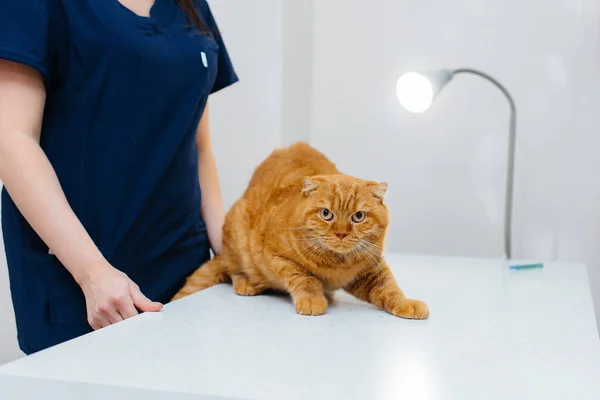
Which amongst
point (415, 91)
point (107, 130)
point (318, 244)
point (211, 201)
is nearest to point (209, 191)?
point (211, 201)

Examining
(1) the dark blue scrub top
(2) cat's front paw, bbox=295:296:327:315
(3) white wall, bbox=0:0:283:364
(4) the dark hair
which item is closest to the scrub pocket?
(1) the dark blue scrub top

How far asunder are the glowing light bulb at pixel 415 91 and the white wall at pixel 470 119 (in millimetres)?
418

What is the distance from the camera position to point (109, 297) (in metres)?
0.94

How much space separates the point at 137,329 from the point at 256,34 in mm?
1415

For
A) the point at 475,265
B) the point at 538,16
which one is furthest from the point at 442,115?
the point at 475,265

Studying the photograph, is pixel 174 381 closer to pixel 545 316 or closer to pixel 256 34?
pixel 545 316

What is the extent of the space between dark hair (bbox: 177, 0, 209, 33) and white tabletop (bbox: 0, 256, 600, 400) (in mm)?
509

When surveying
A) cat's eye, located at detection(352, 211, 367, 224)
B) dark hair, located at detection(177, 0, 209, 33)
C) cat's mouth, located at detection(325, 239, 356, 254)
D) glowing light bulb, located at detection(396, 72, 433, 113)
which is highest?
dark hair, located at detection(177, 0, 209, 33)

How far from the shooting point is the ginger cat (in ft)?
3.30

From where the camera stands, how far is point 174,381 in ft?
2.16

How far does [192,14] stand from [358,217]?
525 millimetres

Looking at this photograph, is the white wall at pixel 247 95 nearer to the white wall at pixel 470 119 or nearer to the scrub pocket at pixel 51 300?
the white wall at pixel 470 119

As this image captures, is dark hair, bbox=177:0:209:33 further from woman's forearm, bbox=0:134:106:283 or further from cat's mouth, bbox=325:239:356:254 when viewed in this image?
cat's mouth, bbox=325:239:356:254

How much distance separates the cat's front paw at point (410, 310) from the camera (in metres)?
0.97
